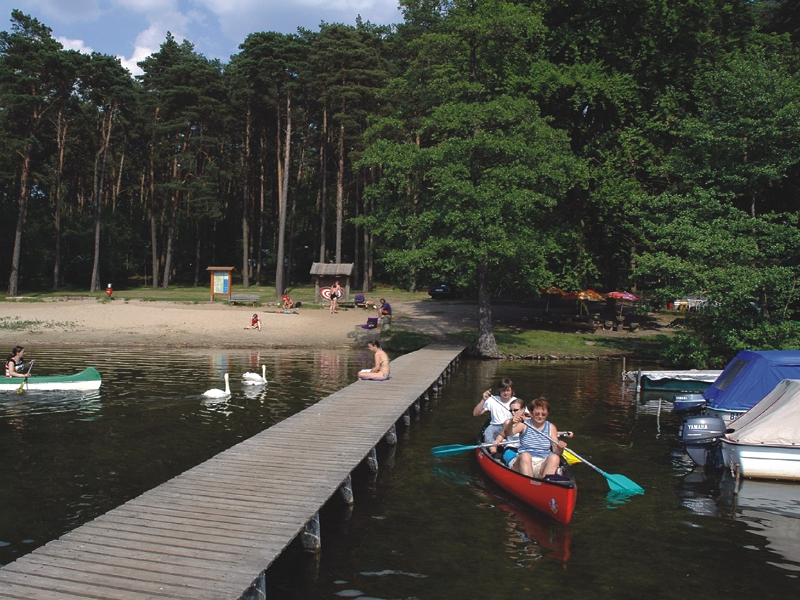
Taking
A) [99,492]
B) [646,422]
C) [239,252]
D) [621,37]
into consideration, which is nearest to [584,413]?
[646,422]

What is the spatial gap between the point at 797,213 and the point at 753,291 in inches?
139

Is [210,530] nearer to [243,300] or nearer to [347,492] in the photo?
[347,492]

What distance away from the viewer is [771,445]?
44.2 ft

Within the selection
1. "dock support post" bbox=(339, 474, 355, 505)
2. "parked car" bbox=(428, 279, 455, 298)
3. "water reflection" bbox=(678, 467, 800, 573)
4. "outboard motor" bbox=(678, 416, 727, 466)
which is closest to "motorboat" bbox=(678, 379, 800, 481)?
"water reflection" bbox=(678, 467, 800, 573)

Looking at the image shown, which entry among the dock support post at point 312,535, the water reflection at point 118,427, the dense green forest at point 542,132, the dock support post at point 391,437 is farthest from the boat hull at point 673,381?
the dock support post at point 312,535

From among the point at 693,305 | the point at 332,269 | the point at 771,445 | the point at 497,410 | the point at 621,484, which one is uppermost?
the point at 332,269

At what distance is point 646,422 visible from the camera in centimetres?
1945

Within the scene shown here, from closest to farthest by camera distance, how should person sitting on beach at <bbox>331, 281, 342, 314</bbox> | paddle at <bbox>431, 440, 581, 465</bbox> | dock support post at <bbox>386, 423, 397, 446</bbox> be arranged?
paddle at <bbox>431, 440, 581, 465</bbox> < dock support post at <bbox>386, 423, 397, 446</bbox> < person sitting on beach at <bbox>331, 281, 342, 314</bbox>

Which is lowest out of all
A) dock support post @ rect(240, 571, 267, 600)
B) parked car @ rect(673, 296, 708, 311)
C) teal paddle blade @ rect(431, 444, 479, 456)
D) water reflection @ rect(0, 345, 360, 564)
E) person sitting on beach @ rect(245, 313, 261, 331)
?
water reflection @ rect(0, 345, 360, 564)

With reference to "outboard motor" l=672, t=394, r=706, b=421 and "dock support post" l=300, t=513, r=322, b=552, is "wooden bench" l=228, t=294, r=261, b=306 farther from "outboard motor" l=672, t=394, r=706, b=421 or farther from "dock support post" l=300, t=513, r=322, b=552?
"dock support post" l=300, t=513, r=322, b=552

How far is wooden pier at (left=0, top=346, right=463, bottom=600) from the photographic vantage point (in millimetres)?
6969

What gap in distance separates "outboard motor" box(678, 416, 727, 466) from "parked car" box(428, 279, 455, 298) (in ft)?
140

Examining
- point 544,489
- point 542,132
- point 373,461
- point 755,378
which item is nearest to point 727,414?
point 755,378

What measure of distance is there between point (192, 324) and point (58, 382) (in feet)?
59.7
